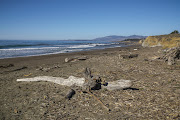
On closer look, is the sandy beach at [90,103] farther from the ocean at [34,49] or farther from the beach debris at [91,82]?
the ocean at [34,49]

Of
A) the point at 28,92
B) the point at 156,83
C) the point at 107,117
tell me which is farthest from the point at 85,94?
the point at 156,83

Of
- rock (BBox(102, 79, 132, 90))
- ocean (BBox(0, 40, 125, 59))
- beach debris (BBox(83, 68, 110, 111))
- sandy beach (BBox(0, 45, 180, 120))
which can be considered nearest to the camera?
sandy beach (BBox(0, 45, 180, 120))

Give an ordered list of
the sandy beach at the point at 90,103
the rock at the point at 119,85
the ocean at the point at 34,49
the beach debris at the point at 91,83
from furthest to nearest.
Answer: the ocean at the point at 34,49 → the rock at the point at 119,85 → the beach debris at the point at 91,83 → the sandy beach at the point at 90,103

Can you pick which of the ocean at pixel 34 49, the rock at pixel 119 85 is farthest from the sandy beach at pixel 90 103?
the ocean at pixel 34 49

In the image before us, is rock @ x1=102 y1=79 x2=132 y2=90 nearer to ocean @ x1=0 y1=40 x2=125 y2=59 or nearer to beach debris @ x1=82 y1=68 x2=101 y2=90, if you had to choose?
beach debris @ x1=82 y1=68 x2=101 y2=90

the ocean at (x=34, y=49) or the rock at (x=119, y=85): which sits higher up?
the ocean at (x=34, y=49)

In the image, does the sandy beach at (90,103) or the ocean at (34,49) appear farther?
the ocean at (34,49)

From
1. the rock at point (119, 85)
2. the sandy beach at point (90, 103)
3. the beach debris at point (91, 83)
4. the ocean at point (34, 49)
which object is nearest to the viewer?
the sandy beach at point (90, 103)

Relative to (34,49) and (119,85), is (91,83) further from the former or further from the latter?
(34,49)

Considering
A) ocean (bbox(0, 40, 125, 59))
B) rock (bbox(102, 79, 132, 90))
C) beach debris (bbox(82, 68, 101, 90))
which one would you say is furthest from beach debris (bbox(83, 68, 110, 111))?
ocean (bbox(0, 40, 125, 59))

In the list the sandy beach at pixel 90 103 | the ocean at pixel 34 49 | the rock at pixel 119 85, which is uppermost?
the ocean at pixel 34 49

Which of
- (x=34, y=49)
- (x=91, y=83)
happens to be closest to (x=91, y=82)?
(x=91, y=83)

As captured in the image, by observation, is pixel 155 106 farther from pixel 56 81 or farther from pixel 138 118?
pixel 56 81

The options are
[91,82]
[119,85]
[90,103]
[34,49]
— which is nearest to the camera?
[90,103]
